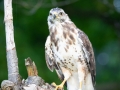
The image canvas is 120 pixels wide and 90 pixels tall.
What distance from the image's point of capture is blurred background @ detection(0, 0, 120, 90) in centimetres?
994

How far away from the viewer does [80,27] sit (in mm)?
10531

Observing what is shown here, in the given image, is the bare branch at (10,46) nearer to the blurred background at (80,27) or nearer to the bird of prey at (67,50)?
the bird of prey at (67,50)

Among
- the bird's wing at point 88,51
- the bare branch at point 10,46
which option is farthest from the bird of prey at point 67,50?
the bare branch at point 10,46

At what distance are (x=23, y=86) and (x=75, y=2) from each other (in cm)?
547

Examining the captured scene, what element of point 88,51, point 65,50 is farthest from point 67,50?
point 88,51

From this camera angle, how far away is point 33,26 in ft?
34.4

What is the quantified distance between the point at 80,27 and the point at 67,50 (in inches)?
163

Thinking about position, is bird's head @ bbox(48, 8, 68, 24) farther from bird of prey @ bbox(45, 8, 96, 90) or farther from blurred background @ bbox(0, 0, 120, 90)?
blurred background @ bbox(0, 0, 120, 90)

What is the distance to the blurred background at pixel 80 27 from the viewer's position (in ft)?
32.6

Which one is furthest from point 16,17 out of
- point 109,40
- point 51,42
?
point 51,42

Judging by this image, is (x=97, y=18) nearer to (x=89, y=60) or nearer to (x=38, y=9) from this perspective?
(x=38, y=9)

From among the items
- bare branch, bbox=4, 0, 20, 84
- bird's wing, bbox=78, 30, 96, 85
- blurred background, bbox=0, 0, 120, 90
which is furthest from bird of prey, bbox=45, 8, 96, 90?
blurred background, bbox=0, 0, 120, 90

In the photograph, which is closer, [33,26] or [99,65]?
[33,26]

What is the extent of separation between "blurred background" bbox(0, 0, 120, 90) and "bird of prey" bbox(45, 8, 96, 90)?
303 centimetres
